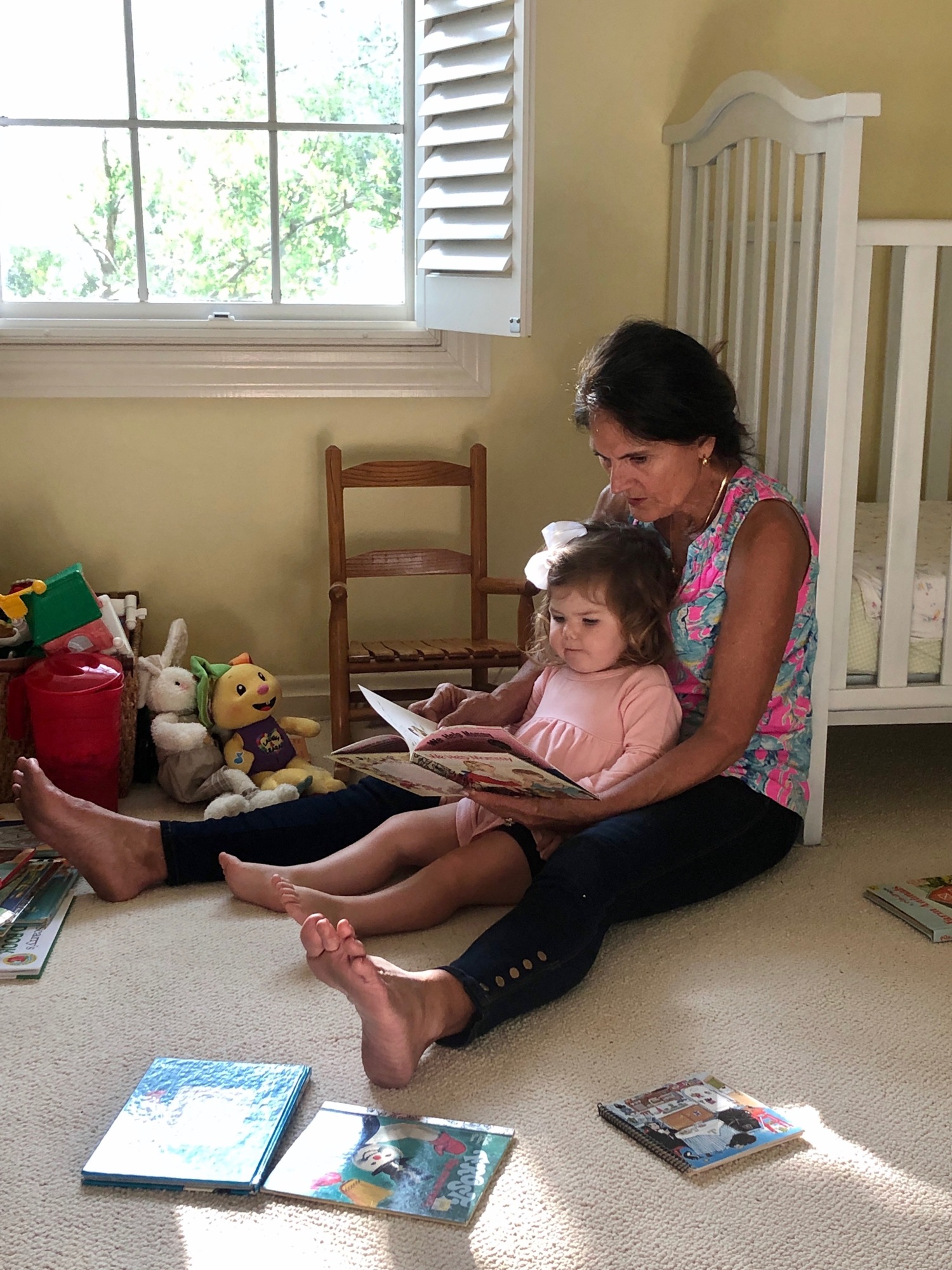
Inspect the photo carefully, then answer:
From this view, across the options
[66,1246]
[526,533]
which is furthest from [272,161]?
[66,1246]

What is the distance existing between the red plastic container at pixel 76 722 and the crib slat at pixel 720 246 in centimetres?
133

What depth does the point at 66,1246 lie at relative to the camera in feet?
3.82

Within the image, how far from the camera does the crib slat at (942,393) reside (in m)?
2.83

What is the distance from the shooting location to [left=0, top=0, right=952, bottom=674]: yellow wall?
2670 mm

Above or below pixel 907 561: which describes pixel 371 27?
above

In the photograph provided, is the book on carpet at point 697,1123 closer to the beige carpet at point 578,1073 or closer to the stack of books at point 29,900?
the beige carpet at point 578,1073

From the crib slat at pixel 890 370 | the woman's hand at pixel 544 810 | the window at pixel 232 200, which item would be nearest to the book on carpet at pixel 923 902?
the woman's hand at pixel 544 810

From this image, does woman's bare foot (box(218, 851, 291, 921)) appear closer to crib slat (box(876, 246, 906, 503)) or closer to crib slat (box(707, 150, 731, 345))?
crib slat (box(707, 150, 731, 345))

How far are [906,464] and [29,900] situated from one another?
4.98 feet

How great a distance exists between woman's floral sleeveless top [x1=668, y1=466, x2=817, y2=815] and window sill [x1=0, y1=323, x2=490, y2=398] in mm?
1004

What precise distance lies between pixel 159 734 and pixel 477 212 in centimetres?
116

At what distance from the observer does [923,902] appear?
1883mm

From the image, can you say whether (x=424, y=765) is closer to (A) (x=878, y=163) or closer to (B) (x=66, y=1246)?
(B) (x=66, y=1246)

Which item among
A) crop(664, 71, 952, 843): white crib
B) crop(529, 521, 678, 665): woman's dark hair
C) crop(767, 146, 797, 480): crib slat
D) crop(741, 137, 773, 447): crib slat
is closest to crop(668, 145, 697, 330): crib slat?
crop(664, 71, 952, 843): white crib
